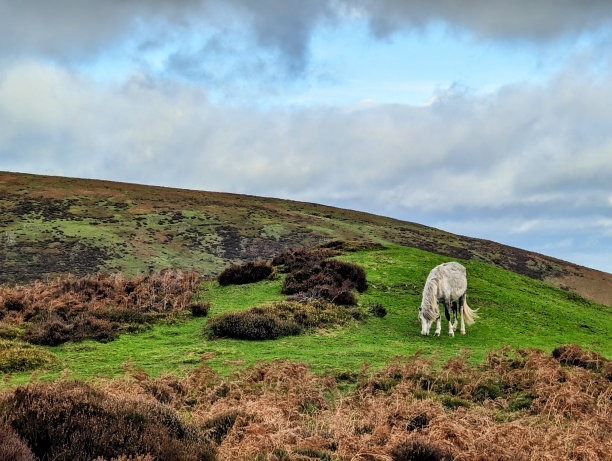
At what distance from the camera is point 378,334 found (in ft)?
55.8

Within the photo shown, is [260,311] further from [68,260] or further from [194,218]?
[194,218]

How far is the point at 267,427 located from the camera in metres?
7.25

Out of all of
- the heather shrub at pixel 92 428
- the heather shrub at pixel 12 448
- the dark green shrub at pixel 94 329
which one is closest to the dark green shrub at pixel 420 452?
the heather shrub at pixel 92 428

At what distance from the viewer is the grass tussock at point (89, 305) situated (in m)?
14.7

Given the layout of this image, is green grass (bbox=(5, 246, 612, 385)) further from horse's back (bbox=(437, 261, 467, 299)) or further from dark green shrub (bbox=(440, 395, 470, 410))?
dark green shrub (bbox=(440, 395, 470, 410))

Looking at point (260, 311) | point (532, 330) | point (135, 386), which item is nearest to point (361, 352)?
point (260, 311)

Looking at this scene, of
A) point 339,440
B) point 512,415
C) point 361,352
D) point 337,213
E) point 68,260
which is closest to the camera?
point 339,440

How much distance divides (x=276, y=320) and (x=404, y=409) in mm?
8456

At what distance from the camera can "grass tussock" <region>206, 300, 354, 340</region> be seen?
50.6 ft

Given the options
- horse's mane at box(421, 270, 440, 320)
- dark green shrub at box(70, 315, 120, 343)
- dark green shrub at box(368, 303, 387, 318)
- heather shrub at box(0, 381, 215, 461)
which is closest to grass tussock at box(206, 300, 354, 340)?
dark green shrub at box(368, 303, 387, 318)

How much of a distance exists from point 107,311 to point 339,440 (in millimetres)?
12675

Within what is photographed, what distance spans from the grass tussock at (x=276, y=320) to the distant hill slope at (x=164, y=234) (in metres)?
17.7

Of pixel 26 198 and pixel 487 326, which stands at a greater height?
pixel 26 198

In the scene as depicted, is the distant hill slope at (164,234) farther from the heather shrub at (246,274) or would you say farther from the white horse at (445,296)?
the white horse at (445,296)
